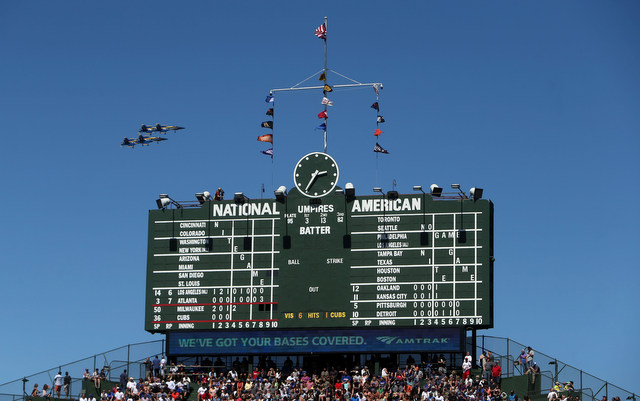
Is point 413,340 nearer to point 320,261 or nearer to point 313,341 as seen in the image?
point 313,341

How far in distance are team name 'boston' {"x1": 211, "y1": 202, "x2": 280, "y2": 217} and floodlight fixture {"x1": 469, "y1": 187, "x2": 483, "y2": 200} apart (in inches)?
348

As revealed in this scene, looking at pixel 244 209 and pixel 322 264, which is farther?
pixel 244 209

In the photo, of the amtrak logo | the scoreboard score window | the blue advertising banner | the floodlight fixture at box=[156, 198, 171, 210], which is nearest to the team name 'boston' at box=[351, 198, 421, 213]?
the scoreboard score window

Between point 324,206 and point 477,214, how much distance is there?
6966 millimetres

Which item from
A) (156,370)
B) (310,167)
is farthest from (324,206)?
(156,370)

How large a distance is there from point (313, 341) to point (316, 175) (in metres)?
7.54

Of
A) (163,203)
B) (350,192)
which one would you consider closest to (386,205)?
(350,192)

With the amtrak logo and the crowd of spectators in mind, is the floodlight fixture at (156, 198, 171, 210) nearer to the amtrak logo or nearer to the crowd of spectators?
the crowd of spectators

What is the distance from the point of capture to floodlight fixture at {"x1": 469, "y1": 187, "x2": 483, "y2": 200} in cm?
6162

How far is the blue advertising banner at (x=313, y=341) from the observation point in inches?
2429

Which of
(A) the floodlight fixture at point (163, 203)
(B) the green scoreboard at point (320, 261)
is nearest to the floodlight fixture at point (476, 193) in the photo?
(B) the green scoreboard at point (320, 261)

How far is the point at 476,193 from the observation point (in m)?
61.7

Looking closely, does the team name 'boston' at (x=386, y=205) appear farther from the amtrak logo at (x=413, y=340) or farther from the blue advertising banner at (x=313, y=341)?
the amtrak logo at (x=413, y=340)

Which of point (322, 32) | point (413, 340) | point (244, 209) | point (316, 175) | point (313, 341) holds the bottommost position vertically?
point (313, 341)
